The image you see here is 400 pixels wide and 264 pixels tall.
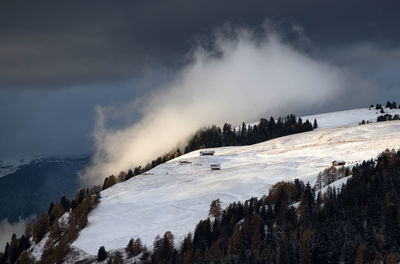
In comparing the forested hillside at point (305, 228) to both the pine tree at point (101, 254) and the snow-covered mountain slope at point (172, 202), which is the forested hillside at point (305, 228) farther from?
the snow-covered mountain slope at point (172, 202)

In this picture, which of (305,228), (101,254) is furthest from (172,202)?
(305,228)

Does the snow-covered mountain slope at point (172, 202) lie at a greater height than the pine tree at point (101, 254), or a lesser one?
greater

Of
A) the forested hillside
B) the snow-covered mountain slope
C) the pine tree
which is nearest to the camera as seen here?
A: the forested hillside

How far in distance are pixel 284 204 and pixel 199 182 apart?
165 ft

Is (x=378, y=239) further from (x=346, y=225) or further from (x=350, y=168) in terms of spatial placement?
(x=350, y=168)

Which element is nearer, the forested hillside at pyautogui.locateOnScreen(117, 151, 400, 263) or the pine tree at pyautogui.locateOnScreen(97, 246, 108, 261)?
the forested hillside at pyautogui.locateOnScreen(117, 151, 400, 263)

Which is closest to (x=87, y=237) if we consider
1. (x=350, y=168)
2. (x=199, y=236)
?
(x=199, y=236)

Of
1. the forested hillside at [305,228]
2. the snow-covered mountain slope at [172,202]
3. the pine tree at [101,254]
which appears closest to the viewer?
the forested hillside at [305,228]

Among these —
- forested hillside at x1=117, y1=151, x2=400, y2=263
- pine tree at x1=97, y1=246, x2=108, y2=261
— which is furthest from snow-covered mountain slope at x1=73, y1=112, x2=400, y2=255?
forested hillside at x1=117, y1=151, x2=400, y2=263

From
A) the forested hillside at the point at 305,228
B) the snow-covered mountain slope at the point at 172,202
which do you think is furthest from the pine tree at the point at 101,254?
the forested hillside at the point at 305,228

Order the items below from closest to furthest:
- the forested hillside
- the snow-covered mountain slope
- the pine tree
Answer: the forested hillside, the pine tree, the snow-covered mountain slope

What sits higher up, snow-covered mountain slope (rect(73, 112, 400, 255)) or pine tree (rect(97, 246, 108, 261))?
snow-covered mountain slope (rect(73, 112, 400, 255))

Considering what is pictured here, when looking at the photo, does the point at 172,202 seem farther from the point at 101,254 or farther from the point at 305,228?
the point at 305,228

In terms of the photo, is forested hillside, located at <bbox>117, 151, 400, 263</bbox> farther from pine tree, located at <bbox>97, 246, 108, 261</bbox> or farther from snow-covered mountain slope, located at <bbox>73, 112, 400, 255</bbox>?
snow-covered mountain slope, located at <bbox>73, 112, 400, 255</bbox>
